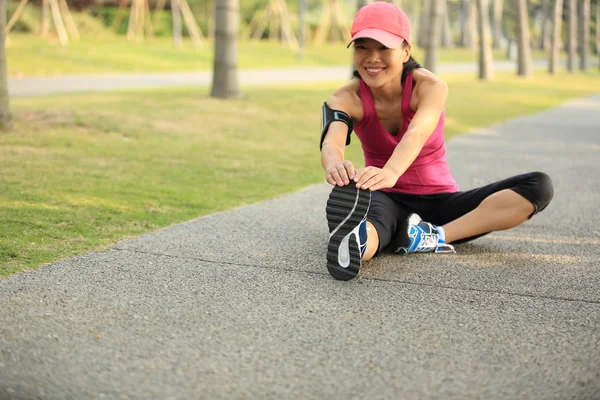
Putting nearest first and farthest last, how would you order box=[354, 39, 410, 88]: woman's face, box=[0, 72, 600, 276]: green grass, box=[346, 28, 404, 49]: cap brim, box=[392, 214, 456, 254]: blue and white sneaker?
box=[346, 28, 404, 49]: cap brim < box=[354, 39, 410, 88]: woman's face < box=[392, 214, 456, 254]: blue and white sneaker < box=[0, 72, 600, 276]: green grass

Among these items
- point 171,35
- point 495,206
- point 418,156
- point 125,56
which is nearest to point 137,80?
point 125,56

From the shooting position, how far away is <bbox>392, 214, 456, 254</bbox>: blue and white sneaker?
4.64 metres

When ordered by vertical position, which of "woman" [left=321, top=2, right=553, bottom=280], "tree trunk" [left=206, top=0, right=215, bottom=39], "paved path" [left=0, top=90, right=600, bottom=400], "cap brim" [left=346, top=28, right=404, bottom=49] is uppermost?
"tree trunk" [left=206, top=0, right=215, bottom=39]

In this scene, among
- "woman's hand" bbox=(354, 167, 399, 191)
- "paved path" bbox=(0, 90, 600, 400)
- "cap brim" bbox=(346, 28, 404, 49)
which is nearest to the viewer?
"paved path" bbox=(0, 90, 600, 400)

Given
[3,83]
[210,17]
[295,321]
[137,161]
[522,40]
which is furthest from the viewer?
[210,17]

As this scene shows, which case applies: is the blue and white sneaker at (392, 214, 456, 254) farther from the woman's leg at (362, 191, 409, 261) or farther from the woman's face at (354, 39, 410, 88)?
the woman's face at (354, 39, 410, 88)


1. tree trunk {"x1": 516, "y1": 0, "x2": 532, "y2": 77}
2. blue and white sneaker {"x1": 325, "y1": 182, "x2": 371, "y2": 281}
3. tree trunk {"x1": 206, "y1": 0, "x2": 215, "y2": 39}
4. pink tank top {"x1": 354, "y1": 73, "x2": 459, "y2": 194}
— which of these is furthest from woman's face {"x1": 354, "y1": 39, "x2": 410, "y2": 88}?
tree trunk {"x1": 206, "y1": 0, "x2": 215, "y2": 39}

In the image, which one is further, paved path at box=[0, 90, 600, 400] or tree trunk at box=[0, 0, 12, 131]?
tree trunk at box=[0, 0, 12, 131]

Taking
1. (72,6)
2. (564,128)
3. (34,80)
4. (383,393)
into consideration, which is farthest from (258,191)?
(72,6)

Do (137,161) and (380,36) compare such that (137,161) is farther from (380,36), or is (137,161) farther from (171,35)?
(171,35)

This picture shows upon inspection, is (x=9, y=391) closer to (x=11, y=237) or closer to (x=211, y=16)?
(x=11, y=237)

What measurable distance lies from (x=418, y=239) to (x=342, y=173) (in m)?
0.86

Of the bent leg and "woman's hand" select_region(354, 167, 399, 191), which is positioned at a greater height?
"woman's hand" select_region(354, 167, 399, 191)

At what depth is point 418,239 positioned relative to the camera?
468 cm
